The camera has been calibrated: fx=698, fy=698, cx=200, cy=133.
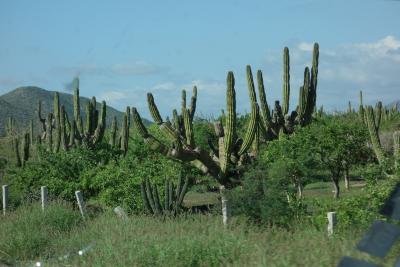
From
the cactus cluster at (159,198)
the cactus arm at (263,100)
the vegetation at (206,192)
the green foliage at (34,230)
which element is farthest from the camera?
the cactus arm at (263,100)

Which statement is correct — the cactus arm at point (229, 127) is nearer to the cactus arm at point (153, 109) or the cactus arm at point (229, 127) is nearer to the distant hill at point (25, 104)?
the cactus arm at point (153, 109)

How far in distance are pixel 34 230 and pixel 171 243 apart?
5248mm

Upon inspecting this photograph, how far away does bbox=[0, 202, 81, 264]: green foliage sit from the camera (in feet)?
42.7

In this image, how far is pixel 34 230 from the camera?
549 inches

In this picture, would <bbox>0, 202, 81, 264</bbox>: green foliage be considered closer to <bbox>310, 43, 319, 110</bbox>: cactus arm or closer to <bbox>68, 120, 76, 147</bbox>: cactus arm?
<bbox>310, 43, 319, 110</bbox>: cactus arm

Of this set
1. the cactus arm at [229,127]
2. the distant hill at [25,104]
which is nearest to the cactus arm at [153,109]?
the cactus arm at [229,127]

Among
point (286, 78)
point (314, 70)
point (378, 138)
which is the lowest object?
point (378, 138)

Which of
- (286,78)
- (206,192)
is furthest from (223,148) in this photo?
(286,78)

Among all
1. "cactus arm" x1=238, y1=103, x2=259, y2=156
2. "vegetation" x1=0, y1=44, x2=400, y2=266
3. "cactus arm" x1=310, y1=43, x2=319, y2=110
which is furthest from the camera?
"cactus arm" x1=310, y1=43, x2=319, y2=110

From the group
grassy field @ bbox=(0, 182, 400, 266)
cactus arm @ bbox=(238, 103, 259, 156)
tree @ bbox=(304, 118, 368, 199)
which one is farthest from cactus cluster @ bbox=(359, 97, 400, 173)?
cactus arm @ bbox=(238, 103, 259, 156)

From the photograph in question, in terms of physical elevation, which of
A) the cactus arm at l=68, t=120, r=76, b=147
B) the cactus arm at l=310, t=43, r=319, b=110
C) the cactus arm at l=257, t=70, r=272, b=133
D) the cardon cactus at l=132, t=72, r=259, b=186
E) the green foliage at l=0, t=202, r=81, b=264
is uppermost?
the cactus arm at l=310, t=43, r=319, b=110

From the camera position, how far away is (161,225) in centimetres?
1159

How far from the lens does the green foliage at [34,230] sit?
13.0 m

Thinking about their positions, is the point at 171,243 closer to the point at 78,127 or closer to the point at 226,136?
the point at 226,136
